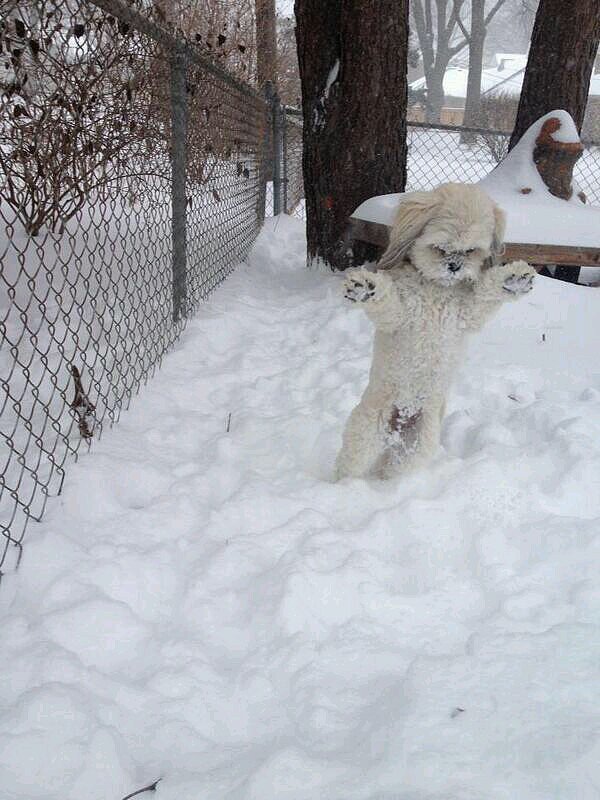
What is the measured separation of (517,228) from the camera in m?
5.04

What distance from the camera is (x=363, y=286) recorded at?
2.46 meters

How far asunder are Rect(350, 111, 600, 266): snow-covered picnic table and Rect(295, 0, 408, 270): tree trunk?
520 millimetres

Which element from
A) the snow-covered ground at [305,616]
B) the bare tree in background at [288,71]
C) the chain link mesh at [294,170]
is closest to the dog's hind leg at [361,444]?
the snow-covered ground at [305,616]

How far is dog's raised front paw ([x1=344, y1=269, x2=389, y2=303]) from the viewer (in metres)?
2.46

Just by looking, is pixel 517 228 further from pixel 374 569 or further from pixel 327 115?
pixel 374 569

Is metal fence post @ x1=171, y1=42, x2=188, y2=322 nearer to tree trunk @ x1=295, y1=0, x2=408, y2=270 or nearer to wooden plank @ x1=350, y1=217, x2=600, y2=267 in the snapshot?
wooden plank @ x1=350, y1=217, x2=600, y2=267

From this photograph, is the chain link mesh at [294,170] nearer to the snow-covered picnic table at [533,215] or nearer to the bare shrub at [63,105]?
the snow-covered picnic table at [533,215]

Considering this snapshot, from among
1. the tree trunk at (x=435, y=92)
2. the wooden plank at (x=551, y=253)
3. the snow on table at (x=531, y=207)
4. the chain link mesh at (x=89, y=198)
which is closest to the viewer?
the chain link mesh at (x=89, y=198)

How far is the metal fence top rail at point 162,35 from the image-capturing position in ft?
9.65

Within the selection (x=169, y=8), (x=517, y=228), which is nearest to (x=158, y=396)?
(x=517, y=228)

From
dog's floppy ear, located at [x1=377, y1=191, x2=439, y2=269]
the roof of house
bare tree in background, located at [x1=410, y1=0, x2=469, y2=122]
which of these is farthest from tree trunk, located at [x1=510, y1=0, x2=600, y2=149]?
the roof of house

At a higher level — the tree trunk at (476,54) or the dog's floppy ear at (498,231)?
the tree trunk at (476,54)

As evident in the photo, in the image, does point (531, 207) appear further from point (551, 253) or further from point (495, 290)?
point (495, 290)

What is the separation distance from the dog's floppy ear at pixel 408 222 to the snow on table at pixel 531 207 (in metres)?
1.94
